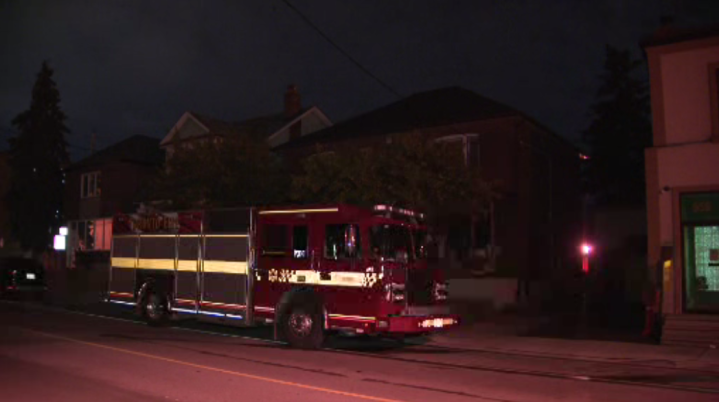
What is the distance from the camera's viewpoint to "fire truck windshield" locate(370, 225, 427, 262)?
11664 mm

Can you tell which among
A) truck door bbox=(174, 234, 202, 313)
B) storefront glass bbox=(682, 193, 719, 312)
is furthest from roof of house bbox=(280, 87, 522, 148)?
truck door bbox=(174, 234, 202, 313)

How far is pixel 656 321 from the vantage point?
48.4ft

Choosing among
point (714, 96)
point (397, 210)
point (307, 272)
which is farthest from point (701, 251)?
point (307, 272)

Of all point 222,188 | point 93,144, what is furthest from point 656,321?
point 93,144

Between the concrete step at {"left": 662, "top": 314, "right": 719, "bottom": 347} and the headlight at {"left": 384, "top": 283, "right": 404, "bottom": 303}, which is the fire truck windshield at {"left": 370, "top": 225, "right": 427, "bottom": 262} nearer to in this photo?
the headlight at {"left": 384, "top": 283, "right": 404, "bottom": 303}

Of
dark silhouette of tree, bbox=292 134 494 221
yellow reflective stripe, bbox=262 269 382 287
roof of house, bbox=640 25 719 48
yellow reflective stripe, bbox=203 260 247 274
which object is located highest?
roof of house, bbox=640 25 719 48

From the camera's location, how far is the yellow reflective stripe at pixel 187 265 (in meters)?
14.6

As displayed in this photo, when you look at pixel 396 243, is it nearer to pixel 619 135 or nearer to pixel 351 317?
pixel 351 317

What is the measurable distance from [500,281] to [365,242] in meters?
8.72

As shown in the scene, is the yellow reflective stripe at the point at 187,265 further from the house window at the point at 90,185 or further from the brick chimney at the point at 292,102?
the house window at the point at 90,185

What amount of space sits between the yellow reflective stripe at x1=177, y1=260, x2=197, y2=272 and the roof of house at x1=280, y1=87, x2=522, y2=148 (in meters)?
12.2

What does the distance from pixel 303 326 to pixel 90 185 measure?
103 ft

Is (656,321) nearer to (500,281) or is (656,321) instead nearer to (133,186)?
(500,281)

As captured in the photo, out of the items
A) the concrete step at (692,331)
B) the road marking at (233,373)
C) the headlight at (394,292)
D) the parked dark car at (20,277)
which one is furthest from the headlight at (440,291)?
the parked dark car at (20,277)
